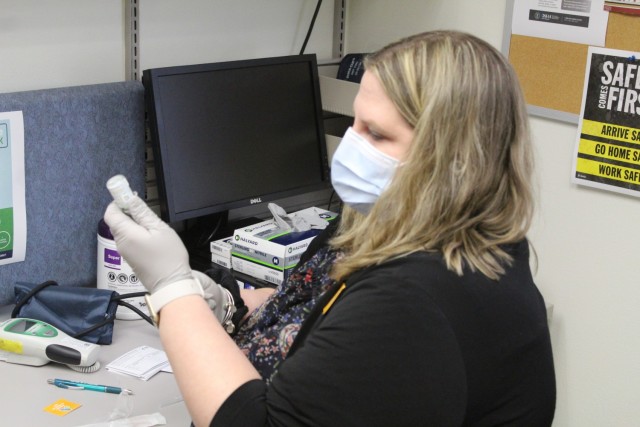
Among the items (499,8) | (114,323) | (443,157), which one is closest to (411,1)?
(499,8)

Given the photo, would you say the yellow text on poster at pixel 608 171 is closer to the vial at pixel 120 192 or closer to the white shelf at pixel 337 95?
the white shelf at pixel 337 95

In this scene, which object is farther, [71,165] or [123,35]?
[123,35]

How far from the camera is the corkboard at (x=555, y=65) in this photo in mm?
1661

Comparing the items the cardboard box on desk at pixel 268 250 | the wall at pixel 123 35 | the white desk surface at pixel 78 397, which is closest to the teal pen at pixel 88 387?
the white desk surface at pixel 78 397

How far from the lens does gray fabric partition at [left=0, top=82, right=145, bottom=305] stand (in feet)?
4.82

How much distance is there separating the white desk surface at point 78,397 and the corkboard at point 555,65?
1022mm

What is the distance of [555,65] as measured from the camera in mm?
1767

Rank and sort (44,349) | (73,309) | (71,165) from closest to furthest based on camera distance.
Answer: (44,349) < (73,309) < (71,165)

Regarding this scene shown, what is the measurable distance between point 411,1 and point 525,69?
38 centimetres

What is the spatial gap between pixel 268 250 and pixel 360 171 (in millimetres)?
645

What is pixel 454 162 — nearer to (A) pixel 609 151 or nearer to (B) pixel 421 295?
(B) pixel 421 295

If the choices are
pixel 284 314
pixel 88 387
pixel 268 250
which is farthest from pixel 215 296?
pixel 268 250

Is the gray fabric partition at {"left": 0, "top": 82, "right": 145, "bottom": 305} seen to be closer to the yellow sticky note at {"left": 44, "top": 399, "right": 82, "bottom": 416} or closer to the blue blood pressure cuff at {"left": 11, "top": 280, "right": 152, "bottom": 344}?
the blue blood pressure cuff at {"left": 11, "top": 280, "right": 152, "bottom": 344}

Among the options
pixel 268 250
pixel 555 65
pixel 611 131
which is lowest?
pixel 268 250
